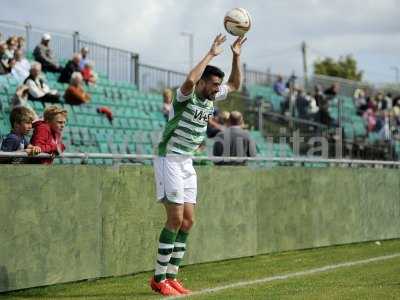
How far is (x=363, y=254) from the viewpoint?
14.9 meters

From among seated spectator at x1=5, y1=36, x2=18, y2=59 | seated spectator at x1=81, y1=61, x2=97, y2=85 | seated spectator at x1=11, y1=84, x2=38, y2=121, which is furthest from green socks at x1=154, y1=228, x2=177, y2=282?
seated spectator at x1=81, y1=61, x2=97, y2=85

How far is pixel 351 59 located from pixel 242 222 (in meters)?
74.3

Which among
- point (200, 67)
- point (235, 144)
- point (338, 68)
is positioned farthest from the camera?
point (338, 68)

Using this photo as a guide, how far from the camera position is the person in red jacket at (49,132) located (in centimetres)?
1043

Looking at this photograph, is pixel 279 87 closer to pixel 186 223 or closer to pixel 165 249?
pixel 186 223

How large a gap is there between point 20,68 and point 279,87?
11252 mm

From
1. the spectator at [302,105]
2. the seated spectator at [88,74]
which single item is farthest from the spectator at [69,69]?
the spectator at [302,105]

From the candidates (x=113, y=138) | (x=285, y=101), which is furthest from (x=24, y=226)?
(x=285, y=101)

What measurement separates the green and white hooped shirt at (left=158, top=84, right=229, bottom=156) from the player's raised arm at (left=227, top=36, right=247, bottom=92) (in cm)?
72

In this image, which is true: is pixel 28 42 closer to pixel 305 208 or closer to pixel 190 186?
pixel 305 208

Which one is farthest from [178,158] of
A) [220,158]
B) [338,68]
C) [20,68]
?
[338,68]

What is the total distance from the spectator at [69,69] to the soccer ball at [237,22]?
393 inches

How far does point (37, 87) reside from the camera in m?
17.6

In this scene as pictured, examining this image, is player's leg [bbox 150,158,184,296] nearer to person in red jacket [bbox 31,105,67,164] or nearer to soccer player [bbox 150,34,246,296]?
soccer player [bbox 150,34,246,296]
